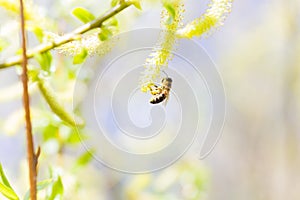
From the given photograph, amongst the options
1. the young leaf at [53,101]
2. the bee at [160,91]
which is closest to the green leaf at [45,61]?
the young leaf at [53,101]

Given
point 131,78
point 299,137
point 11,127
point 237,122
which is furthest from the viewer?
point 237,122

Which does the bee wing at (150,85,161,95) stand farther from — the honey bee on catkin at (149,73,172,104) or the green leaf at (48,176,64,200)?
the green leaf at (48,176,64,200)

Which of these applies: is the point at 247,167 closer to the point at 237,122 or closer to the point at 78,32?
the point at 237,122

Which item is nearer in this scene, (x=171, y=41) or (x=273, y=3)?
(x=171, y=41)

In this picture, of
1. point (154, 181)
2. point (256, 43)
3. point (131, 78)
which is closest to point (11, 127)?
point (131, 78)

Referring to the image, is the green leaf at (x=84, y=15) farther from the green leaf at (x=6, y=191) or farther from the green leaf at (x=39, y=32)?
the green leaf at (x=6, y=191)

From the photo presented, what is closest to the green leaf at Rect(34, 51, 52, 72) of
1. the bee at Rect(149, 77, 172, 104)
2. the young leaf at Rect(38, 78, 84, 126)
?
the young leaf at Rect(38, 78, 84, 126)
